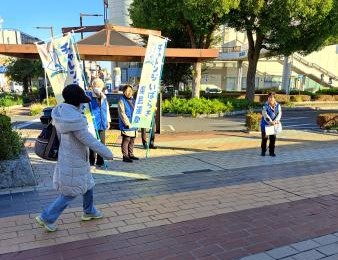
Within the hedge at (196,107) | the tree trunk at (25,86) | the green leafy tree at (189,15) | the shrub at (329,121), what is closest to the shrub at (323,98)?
the green leafy tree at (189,15)

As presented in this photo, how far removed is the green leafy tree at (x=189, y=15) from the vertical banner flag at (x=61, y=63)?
43.1 feet

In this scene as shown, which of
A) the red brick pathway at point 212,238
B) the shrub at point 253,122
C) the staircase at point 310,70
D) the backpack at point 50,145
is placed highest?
the staircase at point 310,70

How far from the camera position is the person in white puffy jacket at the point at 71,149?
384 centimetres

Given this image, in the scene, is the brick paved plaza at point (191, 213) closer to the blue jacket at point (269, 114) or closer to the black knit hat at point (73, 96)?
the blue jacket at point (269, 114)

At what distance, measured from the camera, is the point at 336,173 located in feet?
22.9

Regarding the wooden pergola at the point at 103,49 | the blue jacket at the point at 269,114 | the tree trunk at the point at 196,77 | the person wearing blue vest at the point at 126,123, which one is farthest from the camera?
the tree trunk at the point at 196,77

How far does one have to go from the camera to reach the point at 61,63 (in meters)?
6.95

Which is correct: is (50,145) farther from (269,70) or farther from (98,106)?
(269,70)

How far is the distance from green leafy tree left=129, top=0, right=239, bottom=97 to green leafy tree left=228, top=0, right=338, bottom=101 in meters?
1.31

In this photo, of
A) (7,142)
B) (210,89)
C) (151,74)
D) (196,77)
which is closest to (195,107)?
(196,77)

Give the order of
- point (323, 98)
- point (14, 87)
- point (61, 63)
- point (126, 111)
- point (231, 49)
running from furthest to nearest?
point (14, 87), point (231, 49), point (323, 98), point (126, 111), point (61, 63)

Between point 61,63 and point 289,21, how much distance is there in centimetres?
1686

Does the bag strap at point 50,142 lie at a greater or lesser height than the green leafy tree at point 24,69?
lesser

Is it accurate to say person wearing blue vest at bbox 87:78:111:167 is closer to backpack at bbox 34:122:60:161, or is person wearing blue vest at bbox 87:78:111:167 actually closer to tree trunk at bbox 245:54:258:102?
backpack at bbox 34:122:60:161
